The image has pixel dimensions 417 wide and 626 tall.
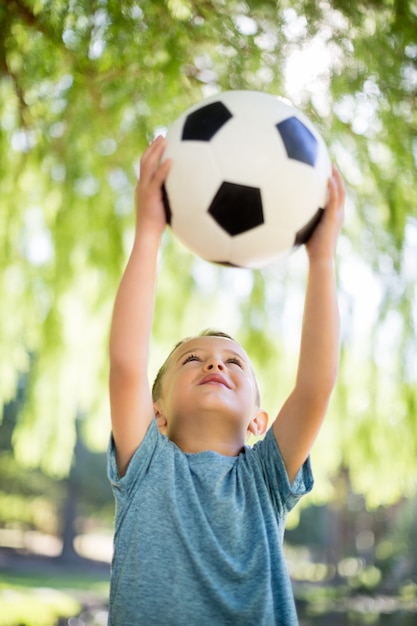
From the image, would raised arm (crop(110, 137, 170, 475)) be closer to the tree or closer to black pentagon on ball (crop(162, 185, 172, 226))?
black pentagon on ball (crop(162, 185, 172, 226))

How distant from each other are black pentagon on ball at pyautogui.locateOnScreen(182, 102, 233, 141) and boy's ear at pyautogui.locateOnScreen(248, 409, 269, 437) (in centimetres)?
83

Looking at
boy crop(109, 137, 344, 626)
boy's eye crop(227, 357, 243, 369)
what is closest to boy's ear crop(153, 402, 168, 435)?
boy crop(109, 137, 344, 626)

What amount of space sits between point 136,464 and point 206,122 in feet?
3.19

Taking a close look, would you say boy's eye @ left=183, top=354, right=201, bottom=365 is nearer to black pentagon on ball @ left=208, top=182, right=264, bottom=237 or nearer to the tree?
black pentagon on ball @ left=208, top=182, right=264, bottom=237

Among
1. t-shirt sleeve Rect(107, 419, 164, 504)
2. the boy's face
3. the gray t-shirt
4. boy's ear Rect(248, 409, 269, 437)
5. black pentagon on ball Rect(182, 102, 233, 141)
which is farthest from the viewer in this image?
boy's ear Rect(248, 409, 269, 437)

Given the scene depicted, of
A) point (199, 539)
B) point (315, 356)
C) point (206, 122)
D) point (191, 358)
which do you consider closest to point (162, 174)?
point (206, 122)

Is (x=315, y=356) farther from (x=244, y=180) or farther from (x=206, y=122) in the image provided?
(x=206, y=122)

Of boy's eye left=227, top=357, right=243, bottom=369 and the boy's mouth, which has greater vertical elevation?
boy's eye left=227, top=357, right=243, bottom=369

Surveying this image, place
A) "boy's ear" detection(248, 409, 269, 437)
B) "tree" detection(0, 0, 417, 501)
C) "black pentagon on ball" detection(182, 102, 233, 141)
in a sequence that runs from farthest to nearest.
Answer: "tree" detection(0, 0, 417, 501) → "boy's ear" detection(248, 409, 269, 437) → "black pentagon on ball" detection(182, 102, 233, 141)

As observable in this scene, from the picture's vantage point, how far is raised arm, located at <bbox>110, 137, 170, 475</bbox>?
1783mm

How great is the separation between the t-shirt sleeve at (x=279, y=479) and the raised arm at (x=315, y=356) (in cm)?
2

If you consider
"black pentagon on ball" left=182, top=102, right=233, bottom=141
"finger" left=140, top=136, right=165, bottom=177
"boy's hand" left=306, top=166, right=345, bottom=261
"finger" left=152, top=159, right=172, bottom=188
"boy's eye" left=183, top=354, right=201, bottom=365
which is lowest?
"boy's eye" left=183, top=354, right=201, bottom=365

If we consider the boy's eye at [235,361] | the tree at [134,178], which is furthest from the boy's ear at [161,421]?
Answer: the tree at [134,178]

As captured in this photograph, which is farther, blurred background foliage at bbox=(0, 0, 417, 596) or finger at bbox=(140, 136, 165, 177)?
blurred background foliage at bbox=(0, 0, 417, 596)
